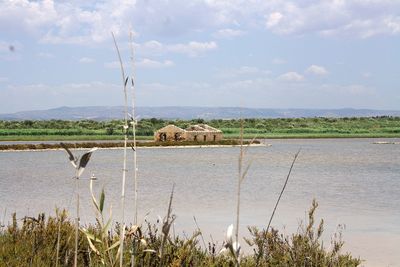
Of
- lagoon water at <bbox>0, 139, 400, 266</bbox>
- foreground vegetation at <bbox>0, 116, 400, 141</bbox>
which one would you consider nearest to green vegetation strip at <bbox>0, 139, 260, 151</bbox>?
foreground vegetation at <bbox>0, 116, 400, 141</bbox>

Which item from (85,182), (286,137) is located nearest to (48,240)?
(85,182)

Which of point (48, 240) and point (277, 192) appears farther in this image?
point (277, 192)

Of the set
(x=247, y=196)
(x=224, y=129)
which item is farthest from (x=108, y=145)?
(x=247, y=196)

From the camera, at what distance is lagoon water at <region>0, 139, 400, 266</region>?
10133 mm

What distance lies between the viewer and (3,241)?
5941 millimetres

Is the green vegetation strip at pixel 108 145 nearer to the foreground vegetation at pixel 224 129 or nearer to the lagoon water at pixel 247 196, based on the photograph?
the foreground vegetation at pixel 224 129

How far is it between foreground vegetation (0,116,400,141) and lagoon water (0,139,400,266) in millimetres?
27395

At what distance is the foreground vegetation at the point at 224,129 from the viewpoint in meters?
57.2

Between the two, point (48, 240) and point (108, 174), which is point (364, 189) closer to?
point (108, 174)

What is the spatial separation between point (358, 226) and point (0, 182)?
13095 millimetres

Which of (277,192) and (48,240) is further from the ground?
(48,240)

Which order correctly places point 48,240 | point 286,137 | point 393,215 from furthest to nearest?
point 286,137 → point 393,215 → point 48,240

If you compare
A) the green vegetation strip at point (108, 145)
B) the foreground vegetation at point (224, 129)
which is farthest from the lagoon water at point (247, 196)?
the foreground vegetation at point (224, 129)

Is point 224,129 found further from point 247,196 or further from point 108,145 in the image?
point 247,196
